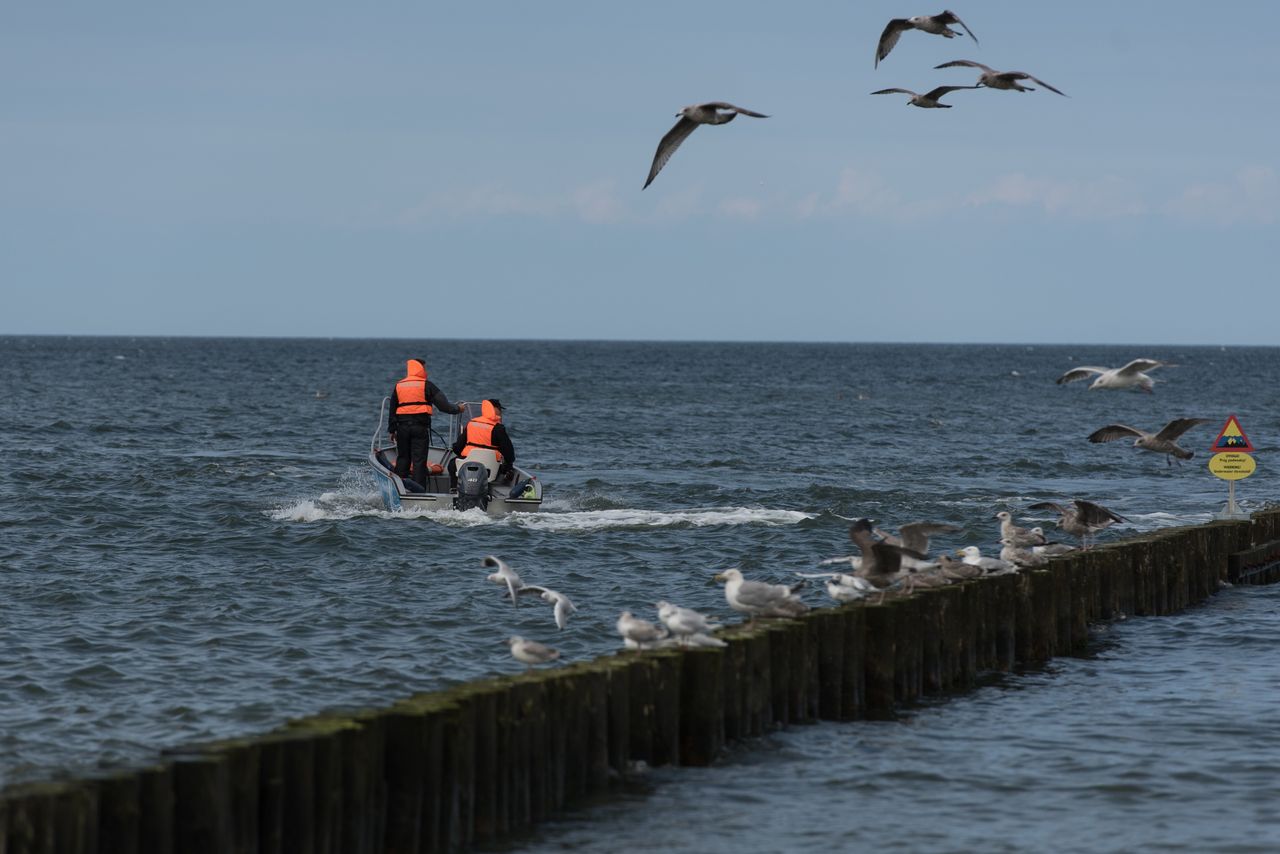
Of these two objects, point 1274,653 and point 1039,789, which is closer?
point 1039,789

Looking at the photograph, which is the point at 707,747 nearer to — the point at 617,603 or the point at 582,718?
the point at 582,718

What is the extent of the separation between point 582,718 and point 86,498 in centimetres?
2148

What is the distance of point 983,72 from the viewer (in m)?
15.3

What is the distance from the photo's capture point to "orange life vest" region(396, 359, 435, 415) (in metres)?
24.0

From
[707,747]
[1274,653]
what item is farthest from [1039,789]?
[1274,653]

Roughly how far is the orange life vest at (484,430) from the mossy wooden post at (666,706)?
13.7 metres

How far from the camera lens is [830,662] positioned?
12.7m

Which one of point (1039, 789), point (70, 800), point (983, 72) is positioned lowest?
point (1039, 789)

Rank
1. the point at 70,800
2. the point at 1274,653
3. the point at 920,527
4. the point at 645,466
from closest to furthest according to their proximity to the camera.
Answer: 1. the point at 70,800
2. the point at 920,527
3. the point at 1274,653
4. the point at 645,466

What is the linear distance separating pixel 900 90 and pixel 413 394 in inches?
413

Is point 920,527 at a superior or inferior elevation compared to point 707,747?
superior

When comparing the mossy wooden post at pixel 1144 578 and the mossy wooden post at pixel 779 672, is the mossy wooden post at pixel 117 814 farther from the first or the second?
the mossy wooden post at pixel 1144 578

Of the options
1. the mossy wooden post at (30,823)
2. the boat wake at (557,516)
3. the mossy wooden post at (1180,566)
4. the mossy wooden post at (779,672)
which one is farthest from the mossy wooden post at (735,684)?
the boat wake at (557,516)

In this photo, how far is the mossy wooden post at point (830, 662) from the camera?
496 inches
